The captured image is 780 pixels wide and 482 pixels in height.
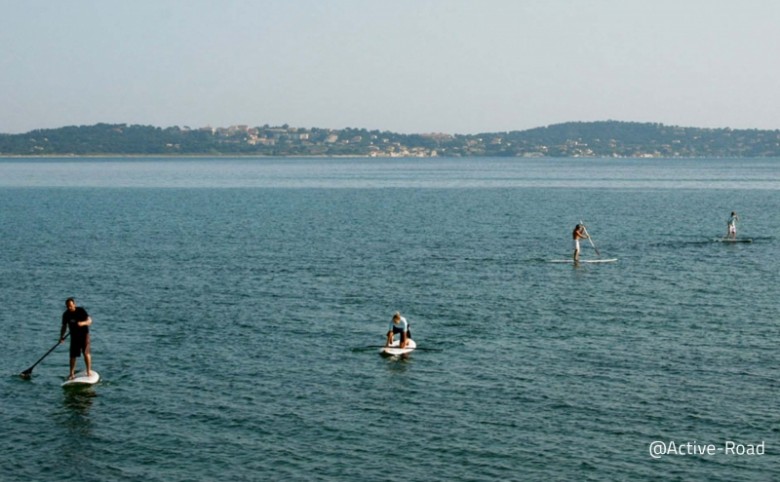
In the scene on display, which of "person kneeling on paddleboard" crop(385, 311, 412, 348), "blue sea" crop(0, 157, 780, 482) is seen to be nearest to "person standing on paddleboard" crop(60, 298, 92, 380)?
"blue sea" crop(0, 157, 780, 482)

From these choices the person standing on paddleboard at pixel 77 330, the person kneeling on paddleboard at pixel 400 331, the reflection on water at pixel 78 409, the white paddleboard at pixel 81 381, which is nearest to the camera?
the reflection on water at pixel 78 409

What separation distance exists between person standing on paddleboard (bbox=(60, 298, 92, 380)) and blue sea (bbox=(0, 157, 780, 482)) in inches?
43.6

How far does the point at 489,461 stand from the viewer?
25578mm

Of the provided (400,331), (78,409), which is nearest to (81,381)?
(78,409)

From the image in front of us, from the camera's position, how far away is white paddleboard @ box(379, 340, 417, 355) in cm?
3594

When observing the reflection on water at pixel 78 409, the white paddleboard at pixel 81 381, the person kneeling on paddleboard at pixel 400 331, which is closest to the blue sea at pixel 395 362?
the reflection on water at pixel 78 409

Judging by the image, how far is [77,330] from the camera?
31719 mm

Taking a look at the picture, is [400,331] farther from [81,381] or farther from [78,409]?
[78,409]

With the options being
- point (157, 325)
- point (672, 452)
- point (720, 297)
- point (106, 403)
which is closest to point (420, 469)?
point (672, 452)

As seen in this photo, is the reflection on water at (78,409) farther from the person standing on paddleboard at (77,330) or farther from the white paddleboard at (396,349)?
the white paddleboard at (396,349)

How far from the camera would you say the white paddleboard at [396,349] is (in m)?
35.9

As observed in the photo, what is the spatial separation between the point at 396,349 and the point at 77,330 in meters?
11.0

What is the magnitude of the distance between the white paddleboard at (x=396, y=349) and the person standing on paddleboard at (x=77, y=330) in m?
10.1

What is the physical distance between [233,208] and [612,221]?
4690 centimetres
